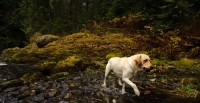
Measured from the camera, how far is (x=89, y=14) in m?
35.7

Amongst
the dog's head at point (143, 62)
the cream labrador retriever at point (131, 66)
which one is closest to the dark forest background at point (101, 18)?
the cream labrador retriever at point (131, 66)

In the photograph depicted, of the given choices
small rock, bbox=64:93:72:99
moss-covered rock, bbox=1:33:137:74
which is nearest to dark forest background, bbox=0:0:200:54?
moss-covered rock, bbox=1:33:137:74

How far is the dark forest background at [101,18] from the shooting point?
18.3m

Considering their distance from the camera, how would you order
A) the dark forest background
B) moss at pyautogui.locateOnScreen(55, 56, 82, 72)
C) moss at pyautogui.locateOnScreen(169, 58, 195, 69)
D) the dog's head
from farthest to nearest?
the dark forest background < moss at pyautogui.locateOnScreen(169, 58, 195, 69) < moss at pyautogui.locateOnScreen(55, 56, 82, 72) < the dog's head

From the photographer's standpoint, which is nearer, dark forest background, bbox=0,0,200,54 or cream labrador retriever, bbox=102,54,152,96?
cream labrador retriever, bbox=102,54,152,96

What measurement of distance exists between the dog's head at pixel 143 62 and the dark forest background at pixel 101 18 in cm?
769

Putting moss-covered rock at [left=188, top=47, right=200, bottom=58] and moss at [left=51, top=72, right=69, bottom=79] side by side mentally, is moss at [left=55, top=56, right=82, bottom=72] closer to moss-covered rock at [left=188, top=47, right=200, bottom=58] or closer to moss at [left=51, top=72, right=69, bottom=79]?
moss at [left=51, top=72, right=69, bottom=79]

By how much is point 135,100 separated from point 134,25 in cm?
1582

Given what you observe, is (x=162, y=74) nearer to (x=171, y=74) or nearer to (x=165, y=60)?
(x=171, y=74)

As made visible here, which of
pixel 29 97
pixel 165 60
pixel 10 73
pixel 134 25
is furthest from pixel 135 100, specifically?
pixel 134 25

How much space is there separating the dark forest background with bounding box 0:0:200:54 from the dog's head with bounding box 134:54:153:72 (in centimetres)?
769

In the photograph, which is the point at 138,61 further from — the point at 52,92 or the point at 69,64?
the point at 69,64

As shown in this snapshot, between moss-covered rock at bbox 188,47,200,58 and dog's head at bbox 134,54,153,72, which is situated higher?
dog's head at bbox 134,54,153,72

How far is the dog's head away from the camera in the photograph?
7.51 meters
